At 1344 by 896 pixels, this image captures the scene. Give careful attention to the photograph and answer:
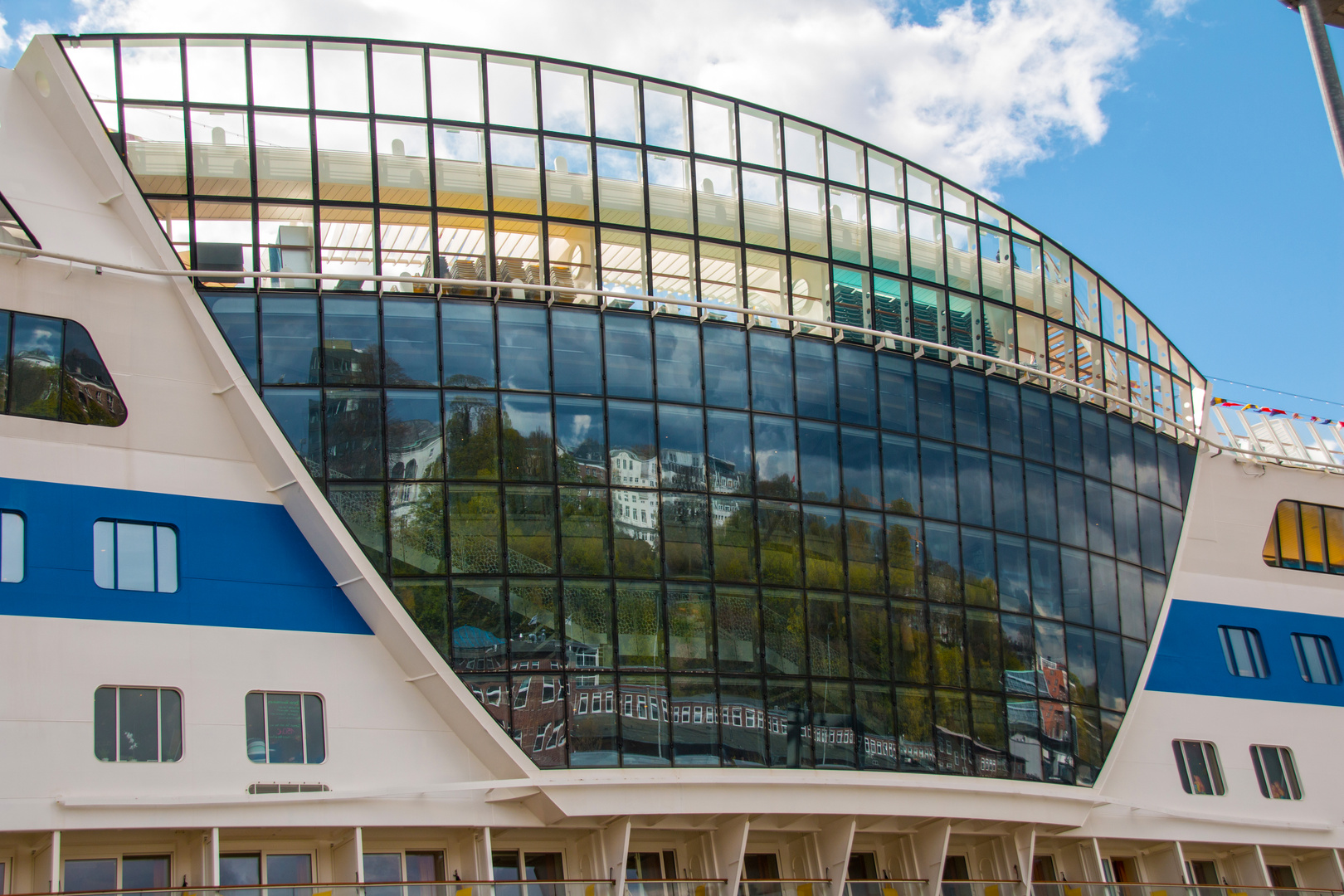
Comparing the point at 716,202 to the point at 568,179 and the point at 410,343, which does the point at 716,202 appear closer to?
the point at 568,179

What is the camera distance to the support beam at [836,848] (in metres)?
28.5

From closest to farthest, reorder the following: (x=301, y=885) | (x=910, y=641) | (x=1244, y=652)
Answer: (x=301, y=885), (x=910, y=641), (x=1244, y=652)

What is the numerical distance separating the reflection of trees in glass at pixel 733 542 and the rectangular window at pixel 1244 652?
49.9ft

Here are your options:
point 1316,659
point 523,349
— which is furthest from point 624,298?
point 1316,659

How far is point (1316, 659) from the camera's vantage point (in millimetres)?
37312

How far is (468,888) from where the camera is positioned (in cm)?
2469

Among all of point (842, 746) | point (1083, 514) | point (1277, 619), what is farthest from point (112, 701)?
point (1277, 619)

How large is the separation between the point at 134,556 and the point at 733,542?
461 inches

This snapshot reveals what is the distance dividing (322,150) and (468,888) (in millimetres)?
14870

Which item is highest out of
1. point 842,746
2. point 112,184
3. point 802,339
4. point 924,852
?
point 112,184

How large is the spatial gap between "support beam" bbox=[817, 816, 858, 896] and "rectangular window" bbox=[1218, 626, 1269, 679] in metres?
13.0

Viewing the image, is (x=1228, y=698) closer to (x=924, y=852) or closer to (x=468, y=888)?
(x=924, y=852)

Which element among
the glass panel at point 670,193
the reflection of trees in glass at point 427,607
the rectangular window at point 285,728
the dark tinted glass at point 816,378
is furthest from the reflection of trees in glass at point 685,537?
the rectangular window at point 285,728

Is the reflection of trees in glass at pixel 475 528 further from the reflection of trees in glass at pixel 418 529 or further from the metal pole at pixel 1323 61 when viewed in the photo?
the metal pole at pixel 1323 61
